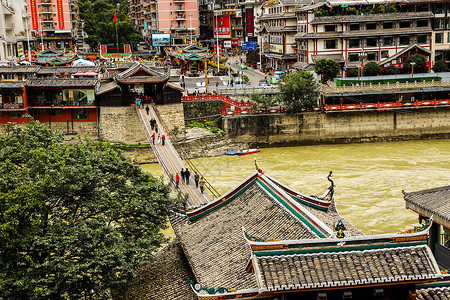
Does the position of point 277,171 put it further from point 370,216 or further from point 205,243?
point 205,243

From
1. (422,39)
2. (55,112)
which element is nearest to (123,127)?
(55,112)

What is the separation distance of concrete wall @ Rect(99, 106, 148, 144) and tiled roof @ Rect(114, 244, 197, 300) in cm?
2792

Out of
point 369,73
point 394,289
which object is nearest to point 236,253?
point 394,289

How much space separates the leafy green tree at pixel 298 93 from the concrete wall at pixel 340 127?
0.85 metres

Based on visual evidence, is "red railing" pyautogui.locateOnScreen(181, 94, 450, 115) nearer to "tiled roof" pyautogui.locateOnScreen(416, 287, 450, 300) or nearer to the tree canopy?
"tiled roof" pyautogui.locateOnScreen(416, 287, 450, 300)

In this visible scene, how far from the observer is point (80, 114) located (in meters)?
49.3

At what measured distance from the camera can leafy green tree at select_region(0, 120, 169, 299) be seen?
17094 mm

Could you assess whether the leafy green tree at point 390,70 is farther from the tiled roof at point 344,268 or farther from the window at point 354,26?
the tiled roof at point 344,268

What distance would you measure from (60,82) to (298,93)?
18333 millimetres

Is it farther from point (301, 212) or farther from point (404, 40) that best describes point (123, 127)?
point (301, 212)

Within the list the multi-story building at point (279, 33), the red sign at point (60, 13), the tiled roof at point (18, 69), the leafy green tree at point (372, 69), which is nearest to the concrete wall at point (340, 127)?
the leafy green tree at point (372, 69)

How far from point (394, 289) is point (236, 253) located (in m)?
4.14

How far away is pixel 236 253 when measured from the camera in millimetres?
16406

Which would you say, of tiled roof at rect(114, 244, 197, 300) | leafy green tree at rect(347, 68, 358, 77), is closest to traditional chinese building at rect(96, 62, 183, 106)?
leafy green tree at rect(347, 68, 358, 77)
